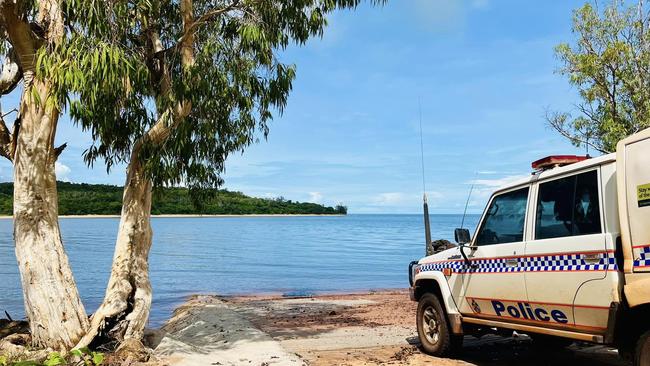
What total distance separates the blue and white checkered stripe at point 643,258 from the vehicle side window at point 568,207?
53 cm

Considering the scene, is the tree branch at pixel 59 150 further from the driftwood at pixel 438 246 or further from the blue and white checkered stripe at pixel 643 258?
the blue and white checkered stripe at pixel 643 258

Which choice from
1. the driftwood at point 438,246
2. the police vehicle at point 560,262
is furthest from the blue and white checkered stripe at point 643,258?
the driftwood at point 438,246

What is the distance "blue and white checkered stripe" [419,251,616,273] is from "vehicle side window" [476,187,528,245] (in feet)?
0.83

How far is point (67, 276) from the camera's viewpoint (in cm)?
764

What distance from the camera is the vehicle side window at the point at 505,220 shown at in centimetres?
619

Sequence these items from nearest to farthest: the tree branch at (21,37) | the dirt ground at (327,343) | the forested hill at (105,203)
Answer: the tree branch at (21,37), the dirt ground at (327,343), the forested hill at (105,203)

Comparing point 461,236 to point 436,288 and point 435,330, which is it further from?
point 435,330

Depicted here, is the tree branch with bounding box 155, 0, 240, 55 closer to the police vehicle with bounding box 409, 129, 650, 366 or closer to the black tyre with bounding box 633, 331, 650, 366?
the police vehicle with bounding box 409, 129, 650, 366

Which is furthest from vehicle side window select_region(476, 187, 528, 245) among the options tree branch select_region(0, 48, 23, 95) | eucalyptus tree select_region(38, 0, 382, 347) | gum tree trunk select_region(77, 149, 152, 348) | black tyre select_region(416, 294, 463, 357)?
tree branch select_region(0, 48, 23, 95)

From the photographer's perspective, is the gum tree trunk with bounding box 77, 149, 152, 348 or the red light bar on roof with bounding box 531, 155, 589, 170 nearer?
Answer: the red light bar on roof with bounding box 531, 155, 589, 170

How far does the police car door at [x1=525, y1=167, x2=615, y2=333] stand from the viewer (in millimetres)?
5000

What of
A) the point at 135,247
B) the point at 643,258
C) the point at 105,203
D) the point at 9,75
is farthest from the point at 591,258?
the point at 105,203

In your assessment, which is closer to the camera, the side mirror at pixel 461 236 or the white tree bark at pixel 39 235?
the side mirror at pixel 461 236

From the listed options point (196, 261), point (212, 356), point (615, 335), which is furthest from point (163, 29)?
point (196, 261)
